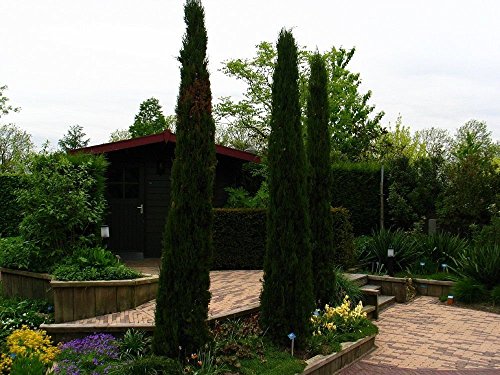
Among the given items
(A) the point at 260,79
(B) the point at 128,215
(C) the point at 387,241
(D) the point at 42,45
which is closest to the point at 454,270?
(C) the point at 387,241

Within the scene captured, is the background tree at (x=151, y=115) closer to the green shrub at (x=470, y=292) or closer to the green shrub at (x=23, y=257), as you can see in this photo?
the green shrub at (x=23, y=257)

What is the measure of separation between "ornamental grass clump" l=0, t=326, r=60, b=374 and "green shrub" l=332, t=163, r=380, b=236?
386 inches

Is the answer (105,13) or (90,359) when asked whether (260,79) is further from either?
(90,359)

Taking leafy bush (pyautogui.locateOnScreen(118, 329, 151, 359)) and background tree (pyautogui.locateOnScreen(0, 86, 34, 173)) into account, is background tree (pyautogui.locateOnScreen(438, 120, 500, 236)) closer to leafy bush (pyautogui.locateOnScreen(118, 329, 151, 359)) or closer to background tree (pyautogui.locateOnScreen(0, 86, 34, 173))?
leafy bush (pyautogui.locateOnScreen(118, 329, 151, 359))

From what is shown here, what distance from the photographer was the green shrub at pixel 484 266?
9.41 metres

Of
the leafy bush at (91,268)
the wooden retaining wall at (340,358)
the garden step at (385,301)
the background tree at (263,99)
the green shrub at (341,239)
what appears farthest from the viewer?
the background tree at (263,99)

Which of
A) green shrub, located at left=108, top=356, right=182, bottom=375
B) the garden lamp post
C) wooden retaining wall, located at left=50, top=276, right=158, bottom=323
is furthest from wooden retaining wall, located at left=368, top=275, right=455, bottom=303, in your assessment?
green shrub, located at left=108, top=356, right=182, bottom=375

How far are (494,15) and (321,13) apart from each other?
103 inches

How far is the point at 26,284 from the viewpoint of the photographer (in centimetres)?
787

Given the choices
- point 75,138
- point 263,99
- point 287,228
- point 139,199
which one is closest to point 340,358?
point 287,228

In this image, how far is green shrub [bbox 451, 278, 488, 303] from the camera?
9.54m

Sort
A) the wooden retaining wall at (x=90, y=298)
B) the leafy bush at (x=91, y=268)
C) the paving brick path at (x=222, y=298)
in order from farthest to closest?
the leafy bush at (x=91, y=268) → the wooden retaining wall at (x=90, y=298) → the paving brick path at (x=222, y=298)

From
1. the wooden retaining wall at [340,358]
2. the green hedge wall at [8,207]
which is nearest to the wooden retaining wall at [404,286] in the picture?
the wooden retaining wall at [340,358]

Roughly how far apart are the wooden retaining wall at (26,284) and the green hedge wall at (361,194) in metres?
8.61
